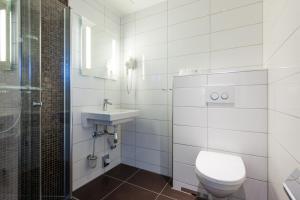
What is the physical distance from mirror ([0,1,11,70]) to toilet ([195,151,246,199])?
1689mm

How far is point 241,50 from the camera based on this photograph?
167 cm

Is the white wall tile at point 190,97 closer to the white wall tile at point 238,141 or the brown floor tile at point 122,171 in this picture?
the white wall tile at point 238,141

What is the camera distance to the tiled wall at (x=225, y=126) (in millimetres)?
1416

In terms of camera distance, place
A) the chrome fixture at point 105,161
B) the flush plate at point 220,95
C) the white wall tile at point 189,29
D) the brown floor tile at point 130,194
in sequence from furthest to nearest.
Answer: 1. the chrome fixture at point 105,161
2. the white wall tile at point 189,29
3. the brown floor tile at point 130,194
4. the flush plate at point 220,95

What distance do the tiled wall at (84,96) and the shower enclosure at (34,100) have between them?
0.51 feet

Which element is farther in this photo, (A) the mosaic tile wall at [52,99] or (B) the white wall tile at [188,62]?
(B) the white wall tile at [188,62]

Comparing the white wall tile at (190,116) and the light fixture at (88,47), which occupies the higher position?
the light fixture at (88,47)

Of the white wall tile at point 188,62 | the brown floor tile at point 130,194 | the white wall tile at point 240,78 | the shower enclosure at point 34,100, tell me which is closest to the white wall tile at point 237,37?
the white wall tile at point 188,62

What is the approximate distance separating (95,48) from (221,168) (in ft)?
6.25

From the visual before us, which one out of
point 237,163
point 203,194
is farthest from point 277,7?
point 203,194

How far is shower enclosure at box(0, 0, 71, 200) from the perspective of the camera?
1.22 meters

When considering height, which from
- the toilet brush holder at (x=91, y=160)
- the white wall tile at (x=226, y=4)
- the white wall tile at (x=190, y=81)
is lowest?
the toilet brush holder at (x=91, y=160)

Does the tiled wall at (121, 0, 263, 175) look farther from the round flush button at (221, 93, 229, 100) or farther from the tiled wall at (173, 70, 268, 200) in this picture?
the round flush button at (221, 93, 229, 100)

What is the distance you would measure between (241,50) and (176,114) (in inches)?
38.6
